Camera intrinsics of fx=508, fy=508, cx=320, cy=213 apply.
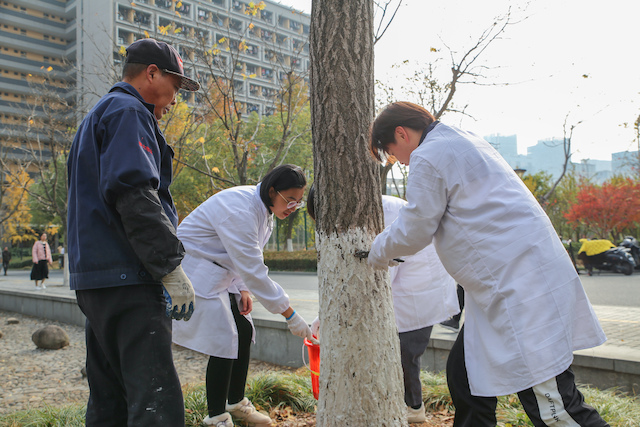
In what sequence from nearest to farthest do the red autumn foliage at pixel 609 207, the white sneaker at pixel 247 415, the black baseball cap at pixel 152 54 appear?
the black baseball cap at pixel 152 54
the white sneaker at pixel 247 415
the red autumn foliage at pixel 609 207

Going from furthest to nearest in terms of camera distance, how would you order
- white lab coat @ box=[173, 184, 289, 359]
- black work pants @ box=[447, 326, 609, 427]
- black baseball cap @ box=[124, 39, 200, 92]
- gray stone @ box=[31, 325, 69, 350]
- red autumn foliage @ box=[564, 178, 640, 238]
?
1. red autumn foliage @ box=[564, 178, 640, 238]
2. gray stone @ box=[31, 325, 69, 350]
3. white lab coat @ box=[173, 184, 289, 359]
4. black baseball cap @ box=[124, 39, 200, 92]
5. black work pants @ box=[447, 326, 609, 427]

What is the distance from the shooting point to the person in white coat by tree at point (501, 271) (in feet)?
6.16

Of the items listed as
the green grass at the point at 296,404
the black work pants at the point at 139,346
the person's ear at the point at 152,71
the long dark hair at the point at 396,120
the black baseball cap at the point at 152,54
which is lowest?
the green grass at the point at 296,404

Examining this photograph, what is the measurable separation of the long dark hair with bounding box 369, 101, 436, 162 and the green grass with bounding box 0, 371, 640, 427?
1.92 metres

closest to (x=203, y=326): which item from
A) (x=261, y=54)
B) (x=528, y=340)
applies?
(x=528, y=340)

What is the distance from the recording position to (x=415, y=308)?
3332 mm

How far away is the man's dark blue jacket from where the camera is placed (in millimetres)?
1740

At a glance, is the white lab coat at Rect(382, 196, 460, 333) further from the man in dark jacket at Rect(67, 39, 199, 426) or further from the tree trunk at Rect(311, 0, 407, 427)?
the man in dark jacket at Rect(67, 39, 199, 426)

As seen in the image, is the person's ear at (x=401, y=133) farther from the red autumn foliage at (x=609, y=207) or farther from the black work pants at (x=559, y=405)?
the red autumn foliage at (x=609, y=207)

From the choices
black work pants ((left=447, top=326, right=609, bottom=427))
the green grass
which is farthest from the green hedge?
black work pants ((left=447, top=326, right=609, bottom=427))

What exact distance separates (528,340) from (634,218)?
25550mm

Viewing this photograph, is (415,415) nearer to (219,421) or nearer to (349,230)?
(219,421)

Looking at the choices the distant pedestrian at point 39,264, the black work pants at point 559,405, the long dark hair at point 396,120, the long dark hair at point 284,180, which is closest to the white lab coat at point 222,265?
the long dark hair at point 284,180

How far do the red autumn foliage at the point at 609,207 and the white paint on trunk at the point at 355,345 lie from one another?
24381 mm
